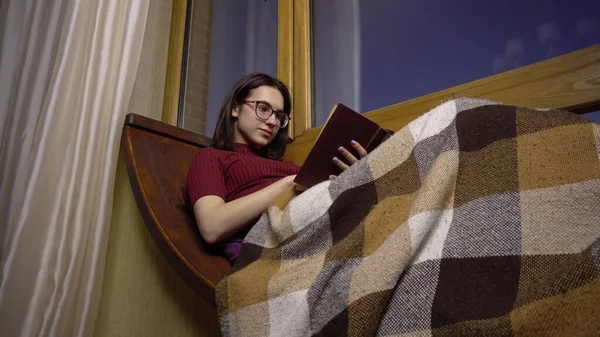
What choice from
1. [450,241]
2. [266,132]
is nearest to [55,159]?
[266,132]

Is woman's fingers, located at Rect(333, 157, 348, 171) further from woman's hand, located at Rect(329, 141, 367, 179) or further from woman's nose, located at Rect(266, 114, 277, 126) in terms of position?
woman's nose, located at Rect(266, 114, 277, 126)

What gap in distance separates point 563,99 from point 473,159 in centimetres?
55

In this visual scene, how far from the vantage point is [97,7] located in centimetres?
109

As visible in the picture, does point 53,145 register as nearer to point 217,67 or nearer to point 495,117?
point 495,117

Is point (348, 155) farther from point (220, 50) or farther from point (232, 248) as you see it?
point (220, 50)

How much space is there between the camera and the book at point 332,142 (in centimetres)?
79

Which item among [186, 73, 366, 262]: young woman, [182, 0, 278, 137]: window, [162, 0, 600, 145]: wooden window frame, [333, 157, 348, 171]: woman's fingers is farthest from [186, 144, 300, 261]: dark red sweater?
[182, 0, 278, 137]: window

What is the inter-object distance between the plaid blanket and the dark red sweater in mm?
289

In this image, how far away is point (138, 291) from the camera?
1.11 metres

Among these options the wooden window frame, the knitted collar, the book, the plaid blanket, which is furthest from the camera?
the knitted collar

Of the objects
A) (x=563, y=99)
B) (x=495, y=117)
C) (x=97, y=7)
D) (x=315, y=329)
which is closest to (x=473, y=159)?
(x=495, y=117)

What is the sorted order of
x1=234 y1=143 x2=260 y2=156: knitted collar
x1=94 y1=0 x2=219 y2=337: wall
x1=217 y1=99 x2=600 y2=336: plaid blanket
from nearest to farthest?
x1=217 y1=99 x2=600 y2=336: plaid blanket
x1=94 y1=0 x2=219 y2=337: wall
x1=234 y1=143 x2=260 y2=156: knitted collar

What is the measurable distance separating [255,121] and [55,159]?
0.53m

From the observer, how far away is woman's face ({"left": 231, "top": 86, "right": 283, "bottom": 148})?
4.09 feet
